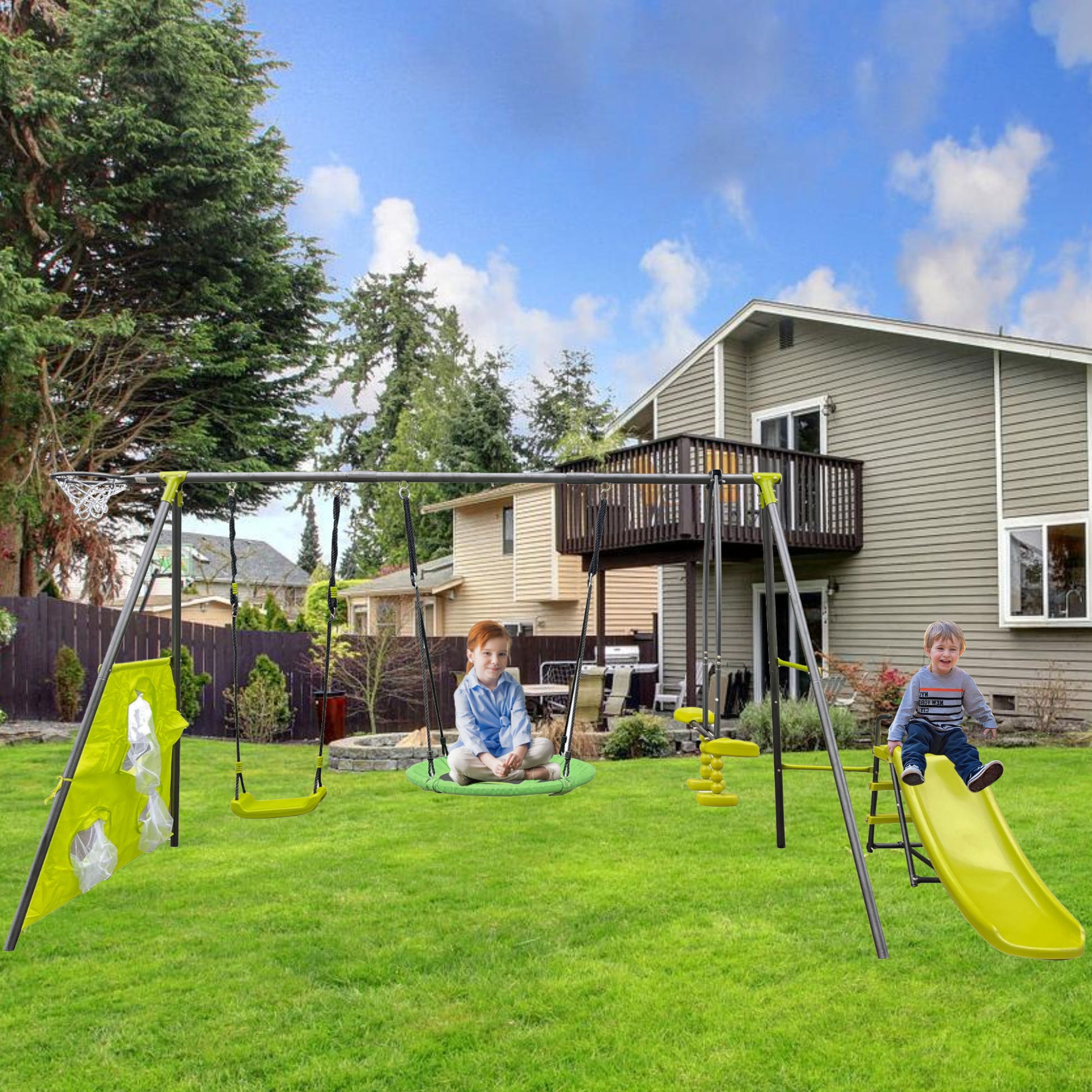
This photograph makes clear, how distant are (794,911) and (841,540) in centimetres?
1052

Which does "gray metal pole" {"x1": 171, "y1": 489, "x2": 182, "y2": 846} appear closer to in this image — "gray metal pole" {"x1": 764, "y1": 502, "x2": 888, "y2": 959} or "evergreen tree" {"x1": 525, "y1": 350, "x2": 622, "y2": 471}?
"gray metal pole" {"x1": 764, "y1": 502, "x2": 888, "y2": 959}

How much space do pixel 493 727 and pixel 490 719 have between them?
0.05 meters

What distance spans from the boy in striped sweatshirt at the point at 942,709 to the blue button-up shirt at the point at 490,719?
222cm

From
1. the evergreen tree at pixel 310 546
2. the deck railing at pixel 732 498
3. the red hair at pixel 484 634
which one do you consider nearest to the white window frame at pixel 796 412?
the deck railing at pixel 732 498

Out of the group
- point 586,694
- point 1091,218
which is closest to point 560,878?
point 586,694

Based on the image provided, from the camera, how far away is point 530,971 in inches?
179

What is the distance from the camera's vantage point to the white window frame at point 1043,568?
41.4ft

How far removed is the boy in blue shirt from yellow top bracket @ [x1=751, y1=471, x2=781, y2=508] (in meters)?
1.79

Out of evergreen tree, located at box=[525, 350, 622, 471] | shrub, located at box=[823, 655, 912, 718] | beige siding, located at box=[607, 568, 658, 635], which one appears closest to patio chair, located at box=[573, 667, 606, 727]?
shrub, located at box=[823, 655, 912, 718]

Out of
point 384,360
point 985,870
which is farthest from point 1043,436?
point 384,360

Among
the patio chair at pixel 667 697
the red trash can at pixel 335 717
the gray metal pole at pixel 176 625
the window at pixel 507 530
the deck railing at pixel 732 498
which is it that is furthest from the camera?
the window at pixel 507 530

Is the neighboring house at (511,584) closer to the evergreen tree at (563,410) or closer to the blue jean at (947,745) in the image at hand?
the evergreen tree at (563,410)

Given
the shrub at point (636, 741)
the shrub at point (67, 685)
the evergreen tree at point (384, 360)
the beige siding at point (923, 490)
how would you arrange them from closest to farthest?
the shrub at point (636, 741), the beige siding at point (923, 490), the shrub at point (67, 685), the evergreen tree at point (384, 360)

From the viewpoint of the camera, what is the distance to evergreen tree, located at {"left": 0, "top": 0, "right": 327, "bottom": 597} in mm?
17531
